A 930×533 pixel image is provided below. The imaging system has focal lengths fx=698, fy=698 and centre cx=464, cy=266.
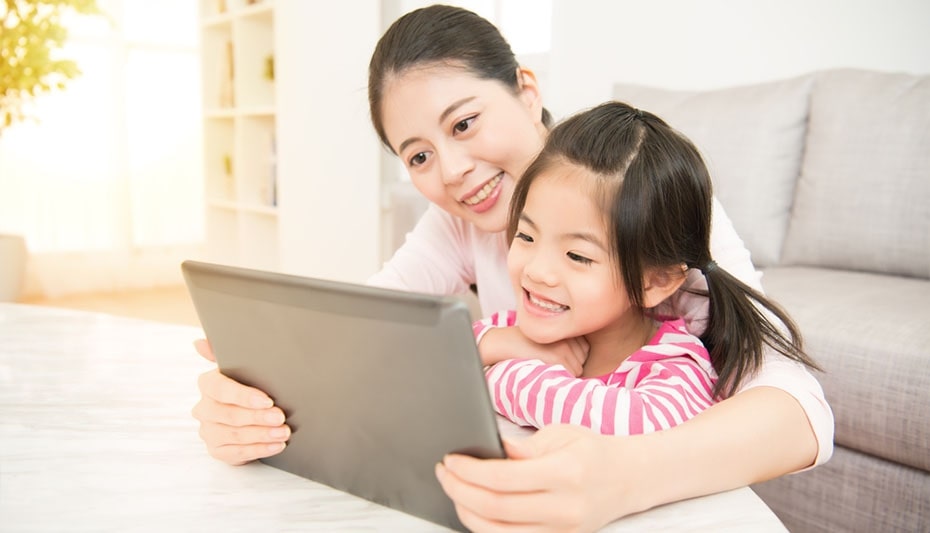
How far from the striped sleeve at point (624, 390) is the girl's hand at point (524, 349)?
35 mm

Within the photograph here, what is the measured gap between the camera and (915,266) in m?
1.71

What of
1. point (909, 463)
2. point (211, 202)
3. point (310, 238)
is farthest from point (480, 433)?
point (211, 202)

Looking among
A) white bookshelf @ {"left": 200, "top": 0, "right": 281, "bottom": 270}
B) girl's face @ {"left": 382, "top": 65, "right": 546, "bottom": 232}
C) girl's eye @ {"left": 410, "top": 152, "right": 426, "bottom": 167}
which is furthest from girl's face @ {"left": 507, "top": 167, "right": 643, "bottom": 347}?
white bookshelf @ {"left": 200, "top": 0, "right": 281, "bottom": 270}

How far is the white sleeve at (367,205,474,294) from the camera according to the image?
1281 mm

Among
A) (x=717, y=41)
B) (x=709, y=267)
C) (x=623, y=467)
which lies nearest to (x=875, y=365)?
(x=709, y=267)

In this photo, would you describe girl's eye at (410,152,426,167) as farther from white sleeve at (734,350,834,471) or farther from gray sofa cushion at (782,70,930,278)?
gray sofa cushion at (782,70,930,278)

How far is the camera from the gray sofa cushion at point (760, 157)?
6.54 feet

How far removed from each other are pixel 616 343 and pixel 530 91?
1.69ft

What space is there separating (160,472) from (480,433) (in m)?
0.34

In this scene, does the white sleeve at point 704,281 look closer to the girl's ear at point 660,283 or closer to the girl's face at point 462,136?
the girl's ear at point 660,283

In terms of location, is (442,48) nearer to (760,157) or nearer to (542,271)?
(542,271)

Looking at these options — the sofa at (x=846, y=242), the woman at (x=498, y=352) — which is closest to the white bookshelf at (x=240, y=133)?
the sofa at (x=846, y=242)

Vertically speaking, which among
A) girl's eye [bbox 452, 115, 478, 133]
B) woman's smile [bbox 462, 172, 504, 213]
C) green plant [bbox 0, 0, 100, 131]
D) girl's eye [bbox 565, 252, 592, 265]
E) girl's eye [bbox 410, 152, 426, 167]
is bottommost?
girl's eye [bbox 565, 252, 592, 265]

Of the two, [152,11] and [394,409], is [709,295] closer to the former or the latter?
[394,409]
